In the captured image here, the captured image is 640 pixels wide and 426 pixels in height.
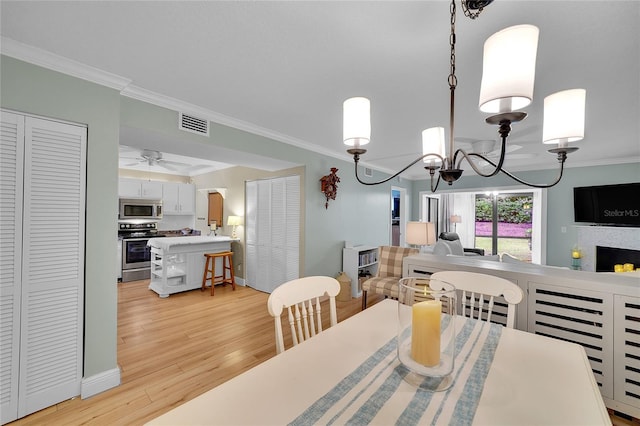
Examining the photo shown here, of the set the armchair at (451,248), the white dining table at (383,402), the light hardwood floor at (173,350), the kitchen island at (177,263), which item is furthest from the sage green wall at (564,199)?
the kitchen island at (177,263)

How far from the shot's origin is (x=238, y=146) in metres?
3.03

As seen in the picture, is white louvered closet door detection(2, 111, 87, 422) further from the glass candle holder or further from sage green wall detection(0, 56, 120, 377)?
the glass candle holder

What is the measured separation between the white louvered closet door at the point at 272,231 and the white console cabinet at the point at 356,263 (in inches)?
35.3

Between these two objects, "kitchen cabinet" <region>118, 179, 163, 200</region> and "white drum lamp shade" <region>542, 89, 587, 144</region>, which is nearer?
"white drum lamp shade" <region>542, 89, 587, 144</region>

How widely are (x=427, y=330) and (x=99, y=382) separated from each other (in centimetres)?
244

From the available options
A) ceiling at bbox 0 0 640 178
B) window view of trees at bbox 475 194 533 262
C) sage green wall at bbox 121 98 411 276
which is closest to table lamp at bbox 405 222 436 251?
sage green wall at bbox 121 98 411 276

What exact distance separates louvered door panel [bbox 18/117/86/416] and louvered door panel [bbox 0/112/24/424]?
1.2 inches

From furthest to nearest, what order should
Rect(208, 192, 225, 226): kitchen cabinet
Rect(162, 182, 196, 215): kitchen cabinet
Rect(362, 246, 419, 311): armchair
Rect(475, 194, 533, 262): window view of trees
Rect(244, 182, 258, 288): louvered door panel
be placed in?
Rect(475, 194, 533, 262): window view of trees, Rect(162, 182, 196, 215): kitchen cabinet, Rect(208, 192, 225, 226): kitchen cabinet, Rect(244, 182, 258, 288): louvered door panel, Rect(362, 246, 419, 311): armchair

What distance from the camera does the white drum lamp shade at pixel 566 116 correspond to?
3.50ft

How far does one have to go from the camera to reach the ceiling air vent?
2.54m

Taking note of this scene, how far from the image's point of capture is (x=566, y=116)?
1.08 metres

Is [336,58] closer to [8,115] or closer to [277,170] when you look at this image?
[8,115]

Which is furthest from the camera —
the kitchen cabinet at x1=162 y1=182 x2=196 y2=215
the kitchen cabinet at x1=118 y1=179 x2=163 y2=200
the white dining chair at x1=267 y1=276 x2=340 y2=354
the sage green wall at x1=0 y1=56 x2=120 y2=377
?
the kitchen cabinet at x1=162 y1=182 x2=196 y2=215

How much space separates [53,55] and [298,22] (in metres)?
1.66
